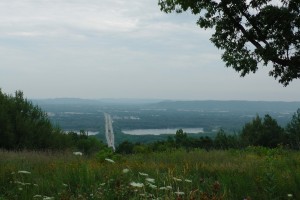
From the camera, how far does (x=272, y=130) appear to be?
57.9 metres

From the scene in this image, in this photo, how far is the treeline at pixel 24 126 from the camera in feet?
114

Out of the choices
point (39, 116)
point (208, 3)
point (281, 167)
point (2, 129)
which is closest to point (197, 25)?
point (208, 3)

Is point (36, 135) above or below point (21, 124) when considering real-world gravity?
below

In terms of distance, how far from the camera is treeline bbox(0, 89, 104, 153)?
114 feet

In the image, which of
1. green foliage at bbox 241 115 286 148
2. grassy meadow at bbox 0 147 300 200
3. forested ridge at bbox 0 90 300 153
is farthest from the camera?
green foliage at bbox 241 115 286 148

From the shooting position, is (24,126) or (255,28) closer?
(255,28)

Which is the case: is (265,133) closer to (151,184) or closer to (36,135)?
(36,135)

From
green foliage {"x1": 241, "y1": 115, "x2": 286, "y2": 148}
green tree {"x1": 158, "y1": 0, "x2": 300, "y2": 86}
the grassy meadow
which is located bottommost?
green foliage {"x1": 241, "y1": 115, "x2": 286, "y2": 148}

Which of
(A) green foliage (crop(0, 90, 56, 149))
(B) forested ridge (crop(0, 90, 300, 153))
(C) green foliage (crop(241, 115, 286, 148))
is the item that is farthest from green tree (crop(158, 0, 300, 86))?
(C) green foliage (crop(241, 115, 286, 148))

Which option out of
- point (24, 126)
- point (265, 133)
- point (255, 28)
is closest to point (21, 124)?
point (24, 126)

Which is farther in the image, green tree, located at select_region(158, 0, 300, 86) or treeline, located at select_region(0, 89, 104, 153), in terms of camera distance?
treeline, located at select_region(0, 89, 104, 153)

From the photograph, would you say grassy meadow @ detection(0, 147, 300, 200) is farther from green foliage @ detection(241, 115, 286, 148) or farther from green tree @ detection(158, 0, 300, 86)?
green foliage @ detection(241, 115, 286, 148)

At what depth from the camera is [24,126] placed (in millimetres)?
36344

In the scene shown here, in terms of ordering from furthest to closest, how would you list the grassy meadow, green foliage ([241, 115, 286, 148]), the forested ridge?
green foliage ([241, 115, 286, 148]) → the forested ridge → the grassy meadow
